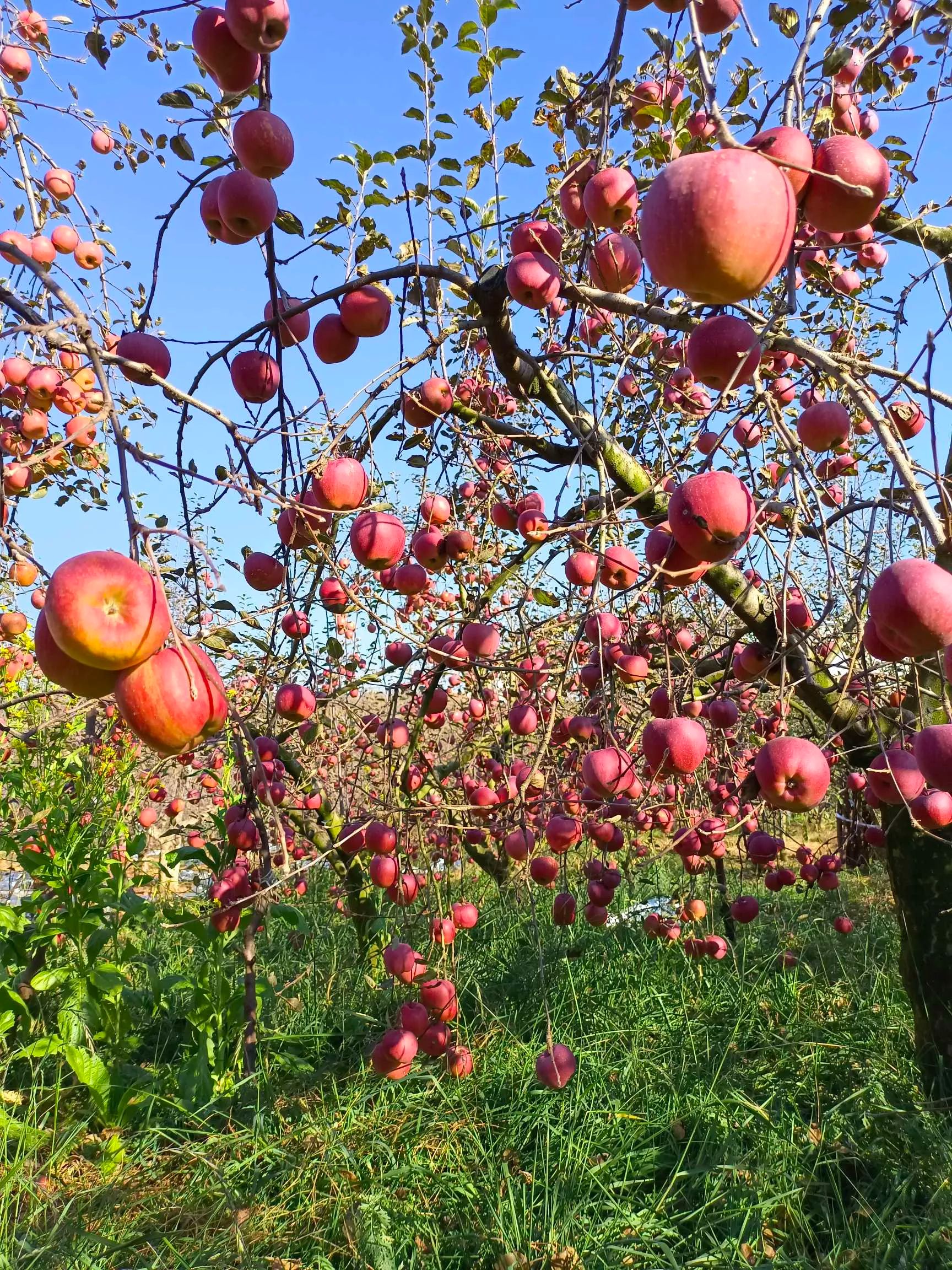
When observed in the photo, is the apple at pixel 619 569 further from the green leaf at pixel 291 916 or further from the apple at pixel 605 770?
the green leaf at pixel 291 916

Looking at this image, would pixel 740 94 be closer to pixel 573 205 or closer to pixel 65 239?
pixel 573 205

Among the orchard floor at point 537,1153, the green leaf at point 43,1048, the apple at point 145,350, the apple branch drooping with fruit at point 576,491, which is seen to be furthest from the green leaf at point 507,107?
the green leaf at point 43,1048

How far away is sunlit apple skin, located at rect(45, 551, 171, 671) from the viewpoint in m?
1.02

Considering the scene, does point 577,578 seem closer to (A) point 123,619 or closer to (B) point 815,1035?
(A) point 123,619

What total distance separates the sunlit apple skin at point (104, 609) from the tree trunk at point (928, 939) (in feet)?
8.59

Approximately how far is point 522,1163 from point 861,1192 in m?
1.11

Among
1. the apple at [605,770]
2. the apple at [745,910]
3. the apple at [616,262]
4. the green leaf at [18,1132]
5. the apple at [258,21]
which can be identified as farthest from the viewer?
the apple at [745,910]

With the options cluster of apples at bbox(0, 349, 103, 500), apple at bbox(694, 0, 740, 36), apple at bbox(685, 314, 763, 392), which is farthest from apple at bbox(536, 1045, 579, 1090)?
cluster of apples at bbox(0, 349, 103, 500)

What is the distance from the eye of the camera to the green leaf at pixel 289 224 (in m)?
1.71

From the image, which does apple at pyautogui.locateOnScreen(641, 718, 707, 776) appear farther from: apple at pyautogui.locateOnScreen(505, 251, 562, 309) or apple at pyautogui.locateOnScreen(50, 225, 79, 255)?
apple at pyautogui.locateOnScreen(50, 225, 79, 255)

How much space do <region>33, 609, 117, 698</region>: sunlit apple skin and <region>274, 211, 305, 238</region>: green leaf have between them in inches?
41.6

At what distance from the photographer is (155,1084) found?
3193mm

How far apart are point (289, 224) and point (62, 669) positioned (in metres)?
1.13

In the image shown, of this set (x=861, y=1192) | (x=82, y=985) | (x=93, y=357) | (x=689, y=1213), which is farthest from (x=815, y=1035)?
(x=93, y=357)
